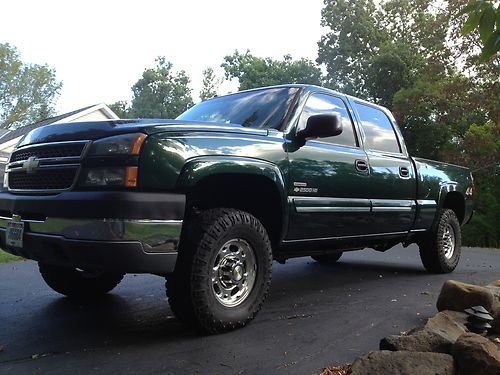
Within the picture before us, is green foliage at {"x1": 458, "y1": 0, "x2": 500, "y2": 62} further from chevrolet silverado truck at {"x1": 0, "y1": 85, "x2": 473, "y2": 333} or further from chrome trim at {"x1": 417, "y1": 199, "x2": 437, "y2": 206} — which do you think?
chrome trim at {"x1": 417, "y1": 199, "x2": 437, "y2": 206}

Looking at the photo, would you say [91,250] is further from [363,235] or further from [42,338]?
[363,235]

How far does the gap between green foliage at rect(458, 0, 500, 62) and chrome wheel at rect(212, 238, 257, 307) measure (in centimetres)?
207

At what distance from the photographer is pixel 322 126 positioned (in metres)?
3.99

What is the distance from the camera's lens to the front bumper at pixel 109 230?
2.92 metres

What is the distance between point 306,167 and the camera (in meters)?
4.13

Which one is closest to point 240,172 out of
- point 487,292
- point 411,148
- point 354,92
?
point 487,292

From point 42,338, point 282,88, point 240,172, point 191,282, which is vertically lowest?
point 42,338

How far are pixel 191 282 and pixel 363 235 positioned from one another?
234 cm

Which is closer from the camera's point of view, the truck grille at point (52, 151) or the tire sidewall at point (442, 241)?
the truck grille at point (52, 151)

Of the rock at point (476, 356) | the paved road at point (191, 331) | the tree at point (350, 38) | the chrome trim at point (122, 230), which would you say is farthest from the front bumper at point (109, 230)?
the tree at point (350, 38)

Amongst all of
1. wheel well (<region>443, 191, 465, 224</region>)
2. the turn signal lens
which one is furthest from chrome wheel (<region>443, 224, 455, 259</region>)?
the turn signal lens

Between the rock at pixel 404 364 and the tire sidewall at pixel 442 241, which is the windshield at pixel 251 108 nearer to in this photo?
the rock at pixel 404 364

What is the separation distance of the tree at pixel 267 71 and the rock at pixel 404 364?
3340 cm

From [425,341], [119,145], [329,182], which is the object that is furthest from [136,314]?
[425,341]
